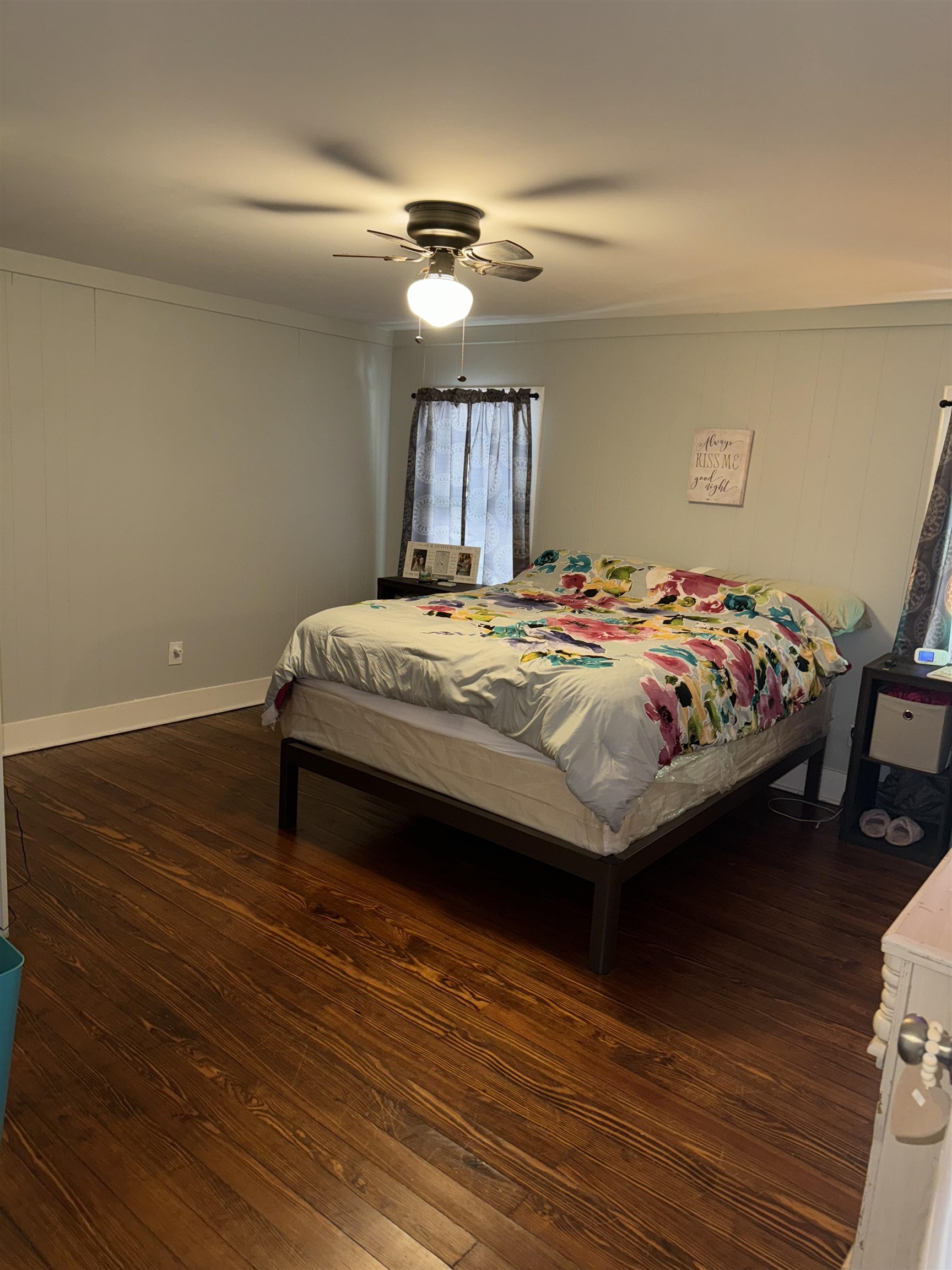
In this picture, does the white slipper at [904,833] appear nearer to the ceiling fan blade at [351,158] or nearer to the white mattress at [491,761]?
the white mattress at [491,761]

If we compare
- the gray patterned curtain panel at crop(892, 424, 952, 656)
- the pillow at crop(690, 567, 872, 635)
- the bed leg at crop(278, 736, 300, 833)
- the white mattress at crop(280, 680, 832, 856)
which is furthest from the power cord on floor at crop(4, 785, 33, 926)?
the gray patterned curtain panel at crop(892, 424, 952, 656)

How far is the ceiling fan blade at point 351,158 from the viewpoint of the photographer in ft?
7.58

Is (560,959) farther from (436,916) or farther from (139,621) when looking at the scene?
(139,621)

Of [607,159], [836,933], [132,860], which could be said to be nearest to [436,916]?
[132,860]

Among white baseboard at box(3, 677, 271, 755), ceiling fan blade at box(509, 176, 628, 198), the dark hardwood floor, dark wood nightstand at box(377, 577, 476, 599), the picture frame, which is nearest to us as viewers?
the dark hardwood floor

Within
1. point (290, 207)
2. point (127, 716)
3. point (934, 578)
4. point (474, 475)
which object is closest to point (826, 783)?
point (934, 578)

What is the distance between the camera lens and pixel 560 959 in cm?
275

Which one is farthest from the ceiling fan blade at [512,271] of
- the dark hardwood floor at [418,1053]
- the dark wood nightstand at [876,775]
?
the dark hardwood floor at [418,1053]

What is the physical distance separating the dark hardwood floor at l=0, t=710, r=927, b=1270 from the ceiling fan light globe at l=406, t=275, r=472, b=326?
76.5 inches

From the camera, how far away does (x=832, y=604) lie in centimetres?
393

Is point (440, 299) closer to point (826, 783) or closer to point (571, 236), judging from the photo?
point (571, 236)

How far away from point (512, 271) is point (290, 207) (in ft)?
2.44

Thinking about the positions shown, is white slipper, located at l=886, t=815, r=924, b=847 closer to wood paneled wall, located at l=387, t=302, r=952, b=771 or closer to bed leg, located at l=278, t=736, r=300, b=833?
wood paneled wall, located at l=387, t=302, r=952, b=771

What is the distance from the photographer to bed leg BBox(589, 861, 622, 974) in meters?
2.65
